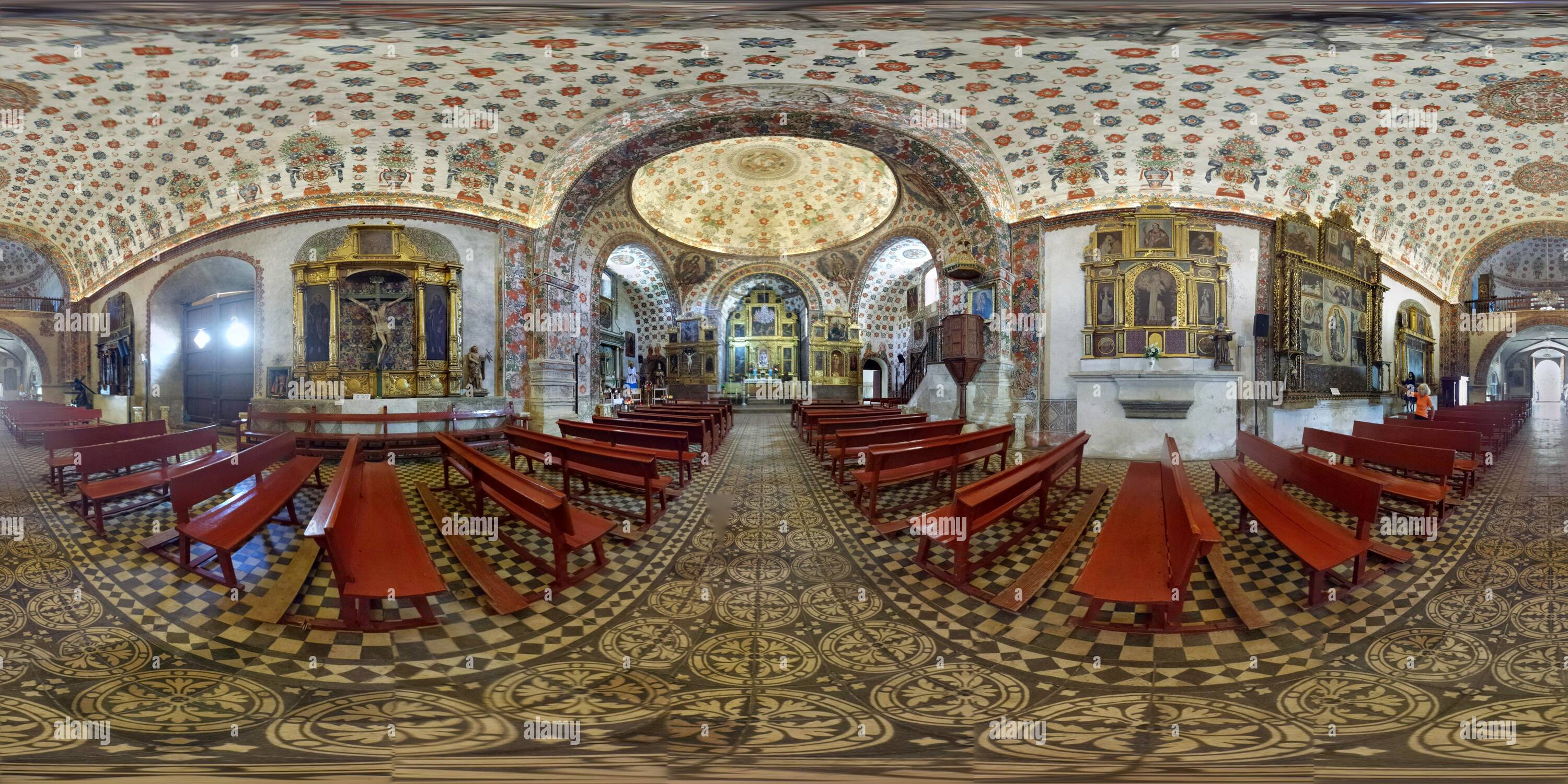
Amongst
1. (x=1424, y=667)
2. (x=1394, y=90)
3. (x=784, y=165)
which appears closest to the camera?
(x=1424, y=667)

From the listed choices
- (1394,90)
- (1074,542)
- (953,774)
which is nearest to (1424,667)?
(1074,542)

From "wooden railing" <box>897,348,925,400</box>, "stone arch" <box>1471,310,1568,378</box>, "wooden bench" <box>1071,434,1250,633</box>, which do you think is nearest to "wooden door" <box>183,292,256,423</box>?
"wooden bench" <box>1071,434,1250,633</box>

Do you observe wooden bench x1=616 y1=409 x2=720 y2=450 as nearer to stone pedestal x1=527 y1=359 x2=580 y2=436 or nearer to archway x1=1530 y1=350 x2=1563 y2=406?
stone pedestal x1=527 y1=359 x2=580 y2=436

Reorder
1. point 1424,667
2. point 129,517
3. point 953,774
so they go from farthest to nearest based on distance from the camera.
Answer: point 129,517
point 1424,667
point 953,774

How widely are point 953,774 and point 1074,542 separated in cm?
153

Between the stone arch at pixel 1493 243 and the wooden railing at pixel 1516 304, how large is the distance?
5.61 ft

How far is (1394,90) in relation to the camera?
140 inches

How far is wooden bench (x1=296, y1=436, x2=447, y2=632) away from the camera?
62.5 inches

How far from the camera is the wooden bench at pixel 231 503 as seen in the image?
76.0 inches

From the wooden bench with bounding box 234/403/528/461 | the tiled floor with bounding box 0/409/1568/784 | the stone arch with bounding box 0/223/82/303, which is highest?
the stone arch with bounding box 0/223/82/303

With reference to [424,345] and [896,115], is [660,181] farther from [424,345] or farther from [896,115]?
[424,345]

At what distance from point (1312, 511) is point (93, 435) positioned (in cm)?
694

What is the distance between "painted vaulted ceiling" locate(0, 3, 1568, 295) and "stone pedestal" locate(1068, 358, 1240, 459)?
2198 mm

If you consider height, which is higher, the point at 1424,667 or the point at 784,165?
the point at 784,165
